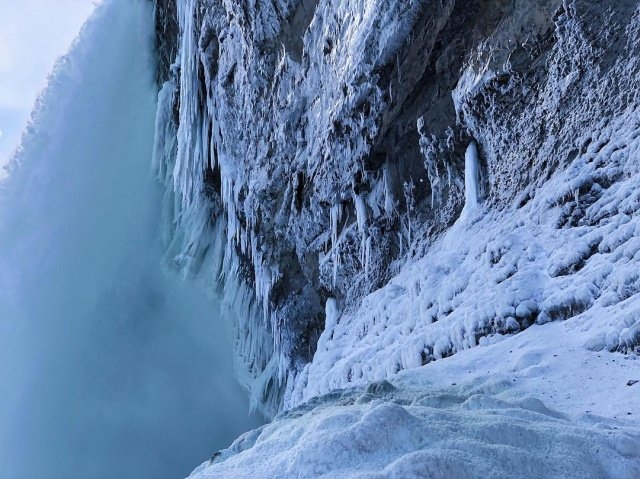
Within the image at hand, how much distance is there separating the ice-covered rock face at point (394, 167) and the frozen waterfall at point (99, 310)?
57.2 inches

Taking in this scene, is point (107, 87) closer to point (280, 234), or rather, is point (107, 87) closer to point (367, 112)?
point (280, 234)

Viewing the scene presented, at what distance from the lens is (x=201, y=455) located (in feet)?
56.2

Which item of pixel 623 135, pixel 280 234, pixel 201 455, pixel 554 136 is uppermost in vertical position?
pixel 280 234

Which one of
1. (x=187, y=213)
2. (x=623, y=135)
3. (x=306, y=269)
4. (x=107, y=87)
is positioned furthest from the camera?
(x=107, y=87)

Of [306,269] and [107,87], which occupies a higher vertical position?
[107,87]

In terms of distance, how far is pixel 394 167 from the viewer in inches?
454

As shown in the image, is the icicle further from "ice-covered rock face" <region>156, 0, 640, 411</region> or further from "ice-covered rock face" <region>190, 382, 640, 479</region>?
"ice-covered rock face" <region>190, 382, 640, 479</region>

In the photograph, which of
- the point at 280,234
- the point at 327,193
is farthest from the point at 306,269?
the point at 327,193

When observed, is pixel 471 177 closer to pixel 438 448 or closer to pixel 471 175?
pixel 471 175

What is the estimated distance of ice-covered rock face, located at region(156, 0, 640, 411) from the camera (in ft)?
23.5

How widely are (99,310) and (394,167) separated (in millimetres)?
10963

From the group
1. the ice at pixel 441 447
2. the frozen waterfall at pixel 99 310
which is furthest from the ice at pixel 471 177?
the frozen waterfall at pixel 99 310

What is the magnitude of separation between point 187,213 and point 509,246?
13.7 metres

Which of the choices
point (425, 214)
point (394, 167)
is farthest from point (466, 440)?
point (394, 167)
